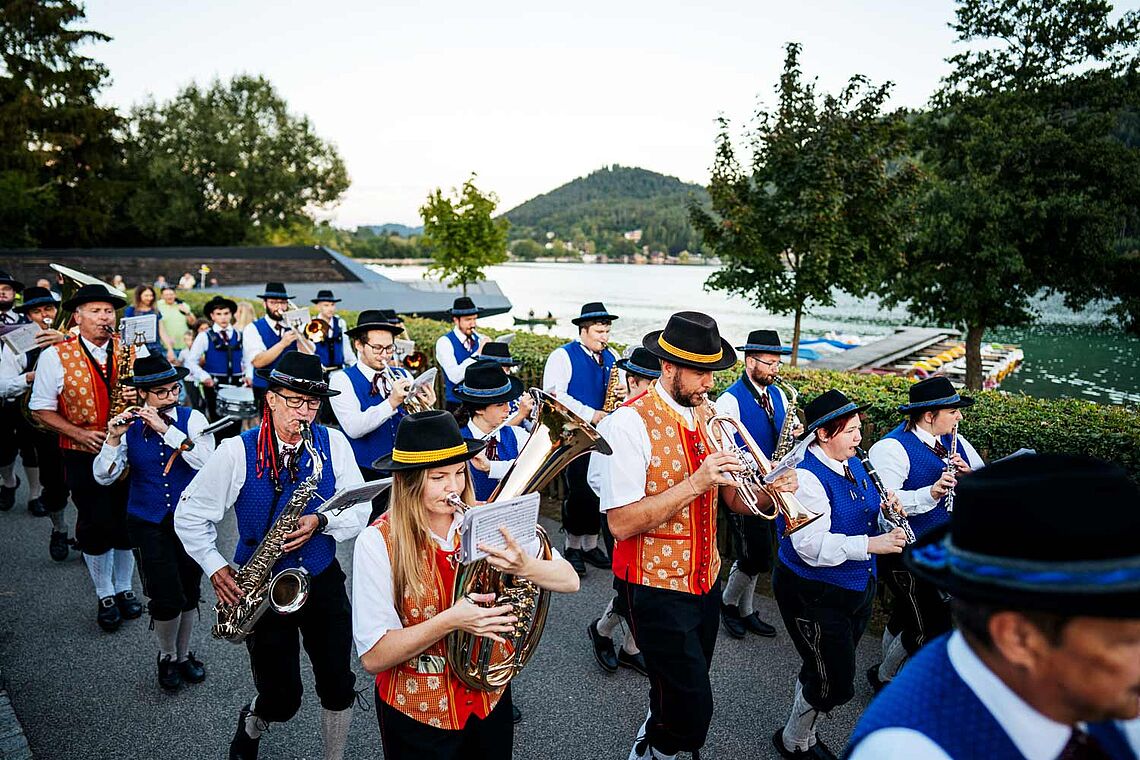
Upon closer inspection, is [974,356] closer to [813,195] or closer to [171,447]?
[813,195]

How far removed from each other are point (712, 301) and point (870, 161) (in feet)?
221

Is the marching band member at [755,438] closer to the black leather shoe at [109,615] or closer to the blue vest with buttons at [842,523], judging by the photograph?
the blue vest with buttons at [842,523]

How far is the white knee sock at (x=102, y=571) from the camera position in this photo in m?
5.58

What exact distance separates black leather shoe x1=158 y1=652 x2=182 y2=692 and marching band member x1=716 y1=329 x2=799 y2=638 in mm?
4071

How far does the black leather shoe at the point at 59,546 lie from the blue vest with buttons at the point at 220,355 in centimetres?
309

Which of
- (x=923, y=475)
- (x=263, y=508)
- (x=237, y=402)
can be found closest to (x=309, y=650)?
(x=263, y=508)

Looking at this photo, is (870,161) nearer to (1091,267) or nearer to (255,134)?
(1091,267)

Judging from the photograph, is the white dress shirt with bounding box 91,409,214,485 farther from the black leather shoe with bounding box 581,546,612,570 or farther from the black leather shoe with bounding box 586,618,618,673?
the black leather shoe with bounding box 581,546,612,570

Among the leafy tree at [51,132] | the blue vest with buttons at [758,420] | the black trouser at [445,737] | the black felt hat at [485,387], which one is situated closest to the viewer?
the black trouser at [445,737]

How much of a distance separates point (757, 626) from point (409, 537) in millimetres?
3970

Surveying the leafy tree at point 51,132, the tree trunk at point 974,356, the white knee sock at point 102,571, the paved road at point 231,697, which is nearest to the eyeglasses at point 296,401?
the paved road at point 231,697

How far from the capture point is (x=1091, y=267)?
18172mm

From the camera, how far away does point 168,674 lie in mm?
4738

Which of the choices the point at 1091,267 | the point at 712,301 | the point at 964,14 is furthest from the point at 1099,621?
the point at 712,301
